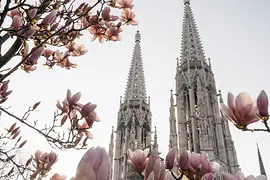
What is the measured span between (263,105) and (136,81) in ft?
109

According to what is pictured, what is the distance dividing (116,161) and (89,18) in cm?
2651

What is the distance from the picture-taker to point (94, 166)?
689 mm

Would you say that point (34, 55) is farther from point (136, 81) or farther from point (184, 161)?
point (136, 81)

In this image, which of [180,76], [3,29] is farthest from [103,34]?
[180,76]

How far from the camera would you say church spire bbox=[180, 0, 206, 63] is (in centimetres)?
2755

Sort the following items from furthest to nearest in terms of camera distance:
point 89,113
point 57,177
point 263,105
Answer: point 89,113
point 57,177
point 263,105

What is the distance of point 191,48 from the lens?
93.4ft

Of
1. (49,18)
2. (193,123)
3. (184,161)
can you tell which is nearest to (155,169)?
(184,161)

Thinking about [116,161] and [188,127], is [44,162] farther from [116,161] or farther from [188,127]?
[116,161]

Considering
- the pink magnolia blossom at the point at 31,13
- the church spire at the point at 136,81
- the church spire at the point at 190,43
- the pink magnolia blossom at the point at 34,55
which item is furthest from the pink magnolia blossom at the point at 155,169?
the church spire at the point at 136,81

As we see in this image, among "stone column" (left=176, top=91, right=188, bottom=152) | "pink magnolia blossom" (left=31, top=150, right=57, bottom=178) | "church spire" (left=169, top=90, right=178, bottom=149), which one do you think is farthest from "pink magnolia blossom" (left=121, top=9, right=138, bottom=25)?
"stone column" (left=176, top=91, right=188, bottom=152)

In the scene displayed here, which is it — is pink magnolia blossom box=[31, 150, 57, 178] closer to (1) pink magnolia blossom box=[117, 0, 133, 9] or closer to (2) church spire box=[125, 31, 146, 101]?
(1) pink magnolia blossom box=[117, 0, 133, 9]

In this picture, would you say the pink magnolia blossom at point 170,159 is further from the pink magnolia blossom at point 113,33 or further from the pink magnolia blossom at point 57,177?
the pink magnolia blossom at point 113,33

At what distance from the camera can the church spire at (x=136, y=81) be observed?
106 ft
